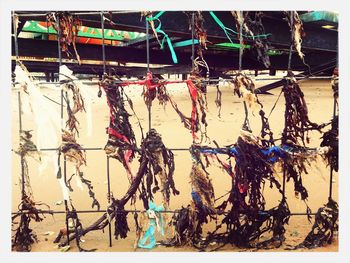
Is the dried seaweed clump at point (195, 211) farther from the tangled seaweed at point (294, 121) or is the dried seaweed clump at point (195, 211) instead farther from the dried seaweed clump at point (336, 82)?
the dried seaweed clump at point (336, 82)

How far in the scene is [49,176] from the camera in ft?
7.80

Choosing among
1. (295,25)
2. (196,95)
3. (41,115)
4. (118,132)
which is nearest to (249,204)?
(196,95)

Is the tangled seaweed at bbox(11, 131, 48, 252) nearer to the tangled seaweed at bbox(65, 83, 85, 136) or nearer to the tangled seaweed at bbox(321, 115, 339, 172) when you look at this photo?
the tangled seaweed at bbox(65, 83, 85, 136)

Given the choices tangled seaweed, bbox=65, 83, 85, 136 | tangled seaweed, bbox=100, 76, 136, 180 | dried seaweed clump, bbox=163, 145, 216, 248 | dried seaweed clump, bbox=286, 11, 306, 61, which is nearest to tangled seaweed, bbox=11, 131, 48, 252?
tangled seaweed, bbox=65, 83, 85, 136

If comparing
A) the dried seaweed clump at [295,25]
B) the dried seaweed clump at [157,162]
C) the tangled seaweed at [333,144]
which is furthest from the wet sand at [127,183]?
the dried seaweed clump at [295,25]

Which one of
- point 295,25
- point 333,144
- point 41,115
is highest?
point 295,25

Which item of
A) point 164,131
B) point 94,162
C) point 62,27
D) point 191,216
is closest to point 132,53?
point 164,131

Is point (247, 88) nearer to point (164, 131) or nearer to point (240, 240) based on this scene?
point (240, 240)

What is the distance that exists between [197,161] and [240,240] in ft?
1.28

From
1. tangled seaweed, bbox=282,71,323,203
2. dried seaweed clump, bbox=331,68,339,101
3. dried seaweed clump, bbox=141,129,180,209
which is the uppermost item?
dried seaweed clump, bbox=331,68,339,101

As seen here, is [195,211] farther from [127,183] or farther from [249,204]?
[127,183]

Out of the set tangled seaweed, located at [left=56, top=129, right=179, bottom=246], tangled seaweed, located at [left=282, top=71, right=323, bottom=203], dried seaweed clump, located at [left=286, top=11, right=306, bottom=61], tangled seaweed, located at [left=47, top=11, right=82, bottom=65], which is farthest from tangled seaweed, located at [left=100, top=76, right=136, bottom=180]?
dried seaweed clump, located at [left=286, top=11, right=306, bottom=61]

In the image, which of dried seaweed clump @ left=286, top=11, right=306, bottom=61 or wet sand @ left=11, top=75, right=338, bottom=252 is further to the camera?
wet sand @ left=11, top=75, right=338, bottom=252

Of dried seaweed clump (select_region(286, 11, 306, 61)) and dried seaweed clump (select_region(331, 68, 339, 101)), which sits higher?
dried seaweed clump (select_region(286, 11, 306, 61))
